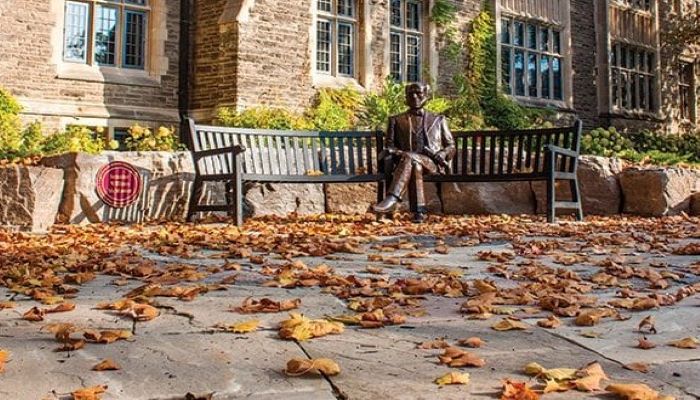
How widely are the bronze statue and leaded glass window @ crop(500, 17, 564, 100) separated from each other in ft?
33.2

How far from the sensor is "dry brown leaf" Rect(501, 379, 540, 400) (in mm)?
1605

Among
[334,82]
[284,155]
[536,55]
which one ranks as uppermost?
[536,55]

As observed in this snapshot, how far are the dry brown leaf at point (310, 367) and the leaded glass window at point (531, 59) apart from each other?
1636 centimetres

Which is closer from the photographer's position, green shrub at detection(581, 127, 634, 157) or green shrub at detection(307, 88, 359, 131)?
green shrub at detection(307, 88, 359, 131)

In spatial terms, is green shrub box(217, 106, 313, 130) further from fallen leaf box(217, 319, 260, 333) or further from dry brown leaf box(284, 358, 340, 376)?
dry brown leaf box(284, 358, 340, 376)

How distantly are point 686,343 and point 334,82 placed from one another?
41.1ft

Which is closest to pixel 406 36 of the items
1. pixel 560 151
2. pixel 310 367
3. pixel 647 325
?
pixel 560 151

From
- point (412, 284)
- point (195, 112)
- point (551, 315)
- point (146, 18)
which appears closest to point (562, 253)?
point (412, 284)

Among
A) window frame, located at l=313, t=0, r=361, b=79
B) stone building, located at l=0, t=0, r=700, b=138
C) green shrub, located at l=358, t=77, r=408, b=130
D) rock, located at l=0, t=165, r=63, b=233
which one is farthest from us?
window frame, located at l=313, t=0, r=361, b=79

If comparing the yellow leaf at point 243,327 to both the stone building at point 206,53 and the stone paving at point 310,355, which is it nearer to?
the stone paving at point 310,355

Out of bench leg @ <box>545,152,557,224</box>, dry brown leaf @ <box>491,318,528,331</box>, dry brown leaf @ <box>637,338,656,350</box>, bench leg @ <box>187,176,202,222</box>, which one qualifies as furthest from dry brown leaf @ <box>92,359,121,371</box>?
bench leg @ <box>545,152,557,224</box>

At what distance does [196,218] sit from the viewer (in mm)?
7699

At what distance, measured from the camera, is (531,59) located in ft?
61.0

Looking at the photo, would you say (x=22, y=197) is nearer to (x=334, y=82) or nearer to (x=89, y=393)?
(x=89, y=393)
